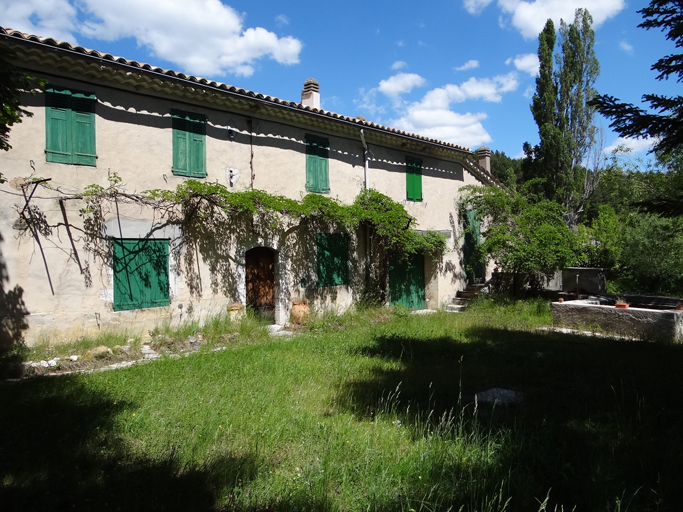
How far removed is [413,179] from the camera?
547 inches

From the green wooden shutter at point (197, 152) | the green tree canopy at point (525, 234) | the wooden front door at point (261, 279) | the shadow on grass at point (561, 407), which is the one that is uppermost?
the green wooden shutter at point (197, 152)

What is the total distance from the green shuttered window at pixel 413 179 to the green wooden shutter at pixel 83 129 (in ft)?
28.5

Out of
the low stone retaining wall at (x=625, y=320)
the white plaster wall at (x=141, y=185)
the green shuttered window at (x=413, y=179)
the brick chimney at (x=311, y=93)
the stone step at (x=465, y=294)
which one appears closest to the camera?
the white plaster wall at (x=141, y=185)

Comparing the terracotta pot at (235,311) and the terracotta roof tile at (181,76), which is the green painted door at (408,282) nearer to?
the terracotta roof tile at (181,76)

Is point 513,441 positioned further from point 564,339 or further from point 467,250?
point 467,250

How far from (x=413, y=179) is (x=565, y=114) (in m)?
12.1

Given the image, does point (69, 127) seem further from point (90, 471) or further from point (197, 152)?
point (90, 471)

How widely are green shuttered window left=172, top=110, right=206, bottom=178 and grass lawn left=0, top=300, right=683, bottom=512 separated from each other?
4.26 meters

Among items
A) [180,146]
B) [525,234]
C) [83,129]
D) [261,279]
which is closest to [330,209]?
[261,279]

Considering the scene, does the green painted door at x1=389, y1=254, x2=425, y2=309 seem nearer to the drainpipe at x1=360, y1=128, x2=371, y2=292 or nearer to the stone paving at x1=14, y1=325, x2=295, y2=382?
the drainpipe at x1=360, y1=128, x2=371, y2=292

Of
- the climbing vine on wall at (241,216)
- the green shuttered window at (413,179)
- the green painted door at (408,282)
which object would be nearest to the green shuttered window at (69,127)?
the climbing vine on wall at (241,216)

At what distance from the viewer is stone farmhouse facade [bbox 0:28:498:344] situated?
292 inches

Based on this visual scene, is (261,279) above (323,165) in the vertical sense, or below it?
below

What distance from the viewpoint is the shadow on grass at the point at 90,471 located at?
285 centimetres
